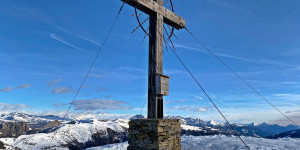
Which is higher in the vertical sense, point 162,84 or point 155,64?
point 155,64

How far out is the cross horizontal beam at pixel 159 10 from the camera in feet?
27.8

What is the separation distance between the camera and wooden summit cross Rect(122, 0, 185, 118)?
8188mm

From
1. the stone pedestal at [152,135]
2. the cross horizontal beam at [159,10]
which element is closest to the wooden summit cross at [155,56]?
the cross horizontal beam at [159,10]

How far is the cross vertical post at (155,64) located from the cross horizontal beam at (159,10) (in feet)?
0.81

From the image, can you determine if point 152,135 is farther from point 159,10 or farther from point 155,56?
point 159,10

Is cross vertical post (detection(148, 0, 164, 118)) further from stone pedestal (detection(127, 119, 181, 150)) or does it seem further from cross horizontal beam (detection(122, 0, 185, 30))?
stone pedestal (detection(127, 119, 181, 150))

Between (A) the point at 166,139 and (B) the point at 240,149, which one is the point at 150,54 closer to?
(A) the point at 166,139

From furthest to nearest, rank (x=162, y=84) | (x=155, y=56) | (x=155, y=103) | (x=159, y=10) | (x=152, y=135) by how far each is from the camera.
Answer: (x=159, y=10), (x=155, y=56), (x=162, y=84), (x=155, y=103), (x=152, y=135)

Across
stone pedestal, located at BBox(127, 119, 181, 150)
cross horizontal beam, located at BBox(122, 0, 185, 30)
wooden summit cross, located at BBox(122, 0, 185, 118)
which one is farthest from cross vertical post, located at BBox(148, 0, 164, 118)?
stone pedestal, located at BBox(127, 119, 181, 150)

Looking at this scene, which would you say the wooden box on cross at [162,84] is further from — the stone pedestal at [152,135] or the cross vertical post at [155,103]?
the stone pedestal at [152,135]

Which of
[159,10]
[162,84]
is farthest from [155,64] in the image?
[159,10]

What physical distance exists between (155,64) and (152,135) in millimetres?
2578

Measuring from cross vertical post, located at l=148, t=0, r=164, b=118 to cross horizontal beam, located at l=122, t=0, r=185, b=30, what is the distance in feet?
0.81

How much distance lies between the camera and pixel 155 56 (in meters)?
8.48
